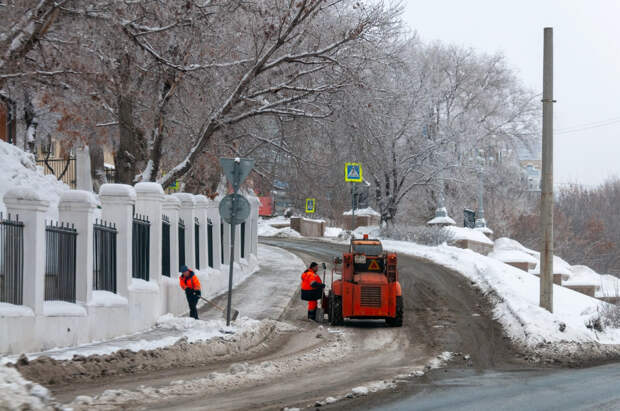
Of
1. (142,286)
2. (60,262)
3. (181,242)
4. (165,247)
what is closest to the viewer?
(60,262)

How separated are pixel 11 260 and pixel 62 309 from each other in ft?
4.79

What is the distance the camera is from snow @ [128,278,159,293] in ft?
53.2

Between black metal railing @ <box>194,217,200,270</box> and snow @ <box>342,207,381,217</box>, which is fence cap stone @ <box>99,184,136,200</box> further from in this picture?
snow @ <box>342,207,381,217</box>

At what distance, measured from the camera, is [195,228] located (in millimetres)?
22781

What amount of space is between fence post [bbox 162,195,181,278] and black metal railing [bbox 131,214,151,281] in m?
1.84

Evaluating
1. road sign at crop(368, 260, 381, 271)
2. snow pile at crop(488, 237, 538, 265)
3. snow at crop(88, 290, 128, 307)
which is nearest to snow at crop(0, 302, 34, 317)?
snow at crop(88, 290, 128, 307)

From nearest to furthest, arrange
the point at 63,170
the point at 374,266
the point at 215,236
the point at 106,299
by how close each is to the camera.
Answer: the point at 106,299 < the point at 374,266 < the point at 215,236 < the point at 63,170

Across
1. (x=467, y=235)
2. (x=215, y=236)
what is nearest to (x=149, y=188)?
(x=215, y=236)

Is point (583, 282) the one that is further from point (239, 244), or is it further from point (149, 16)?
point (149, 16)

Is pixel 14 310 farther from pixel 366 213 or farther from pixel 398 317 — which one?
pixel 366 213

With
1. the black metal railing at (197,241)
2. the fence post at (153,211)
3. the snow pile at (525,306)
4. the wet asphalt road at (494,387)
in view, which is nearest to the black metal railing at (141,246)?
the fence post at (153,211)

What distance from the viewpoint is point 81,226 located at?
14203mm

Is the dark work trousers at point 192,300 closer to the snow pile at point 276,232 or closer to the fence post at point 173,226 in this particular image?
the fence post at point 173,226

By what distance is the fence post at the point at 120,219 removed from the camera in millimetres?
15828
